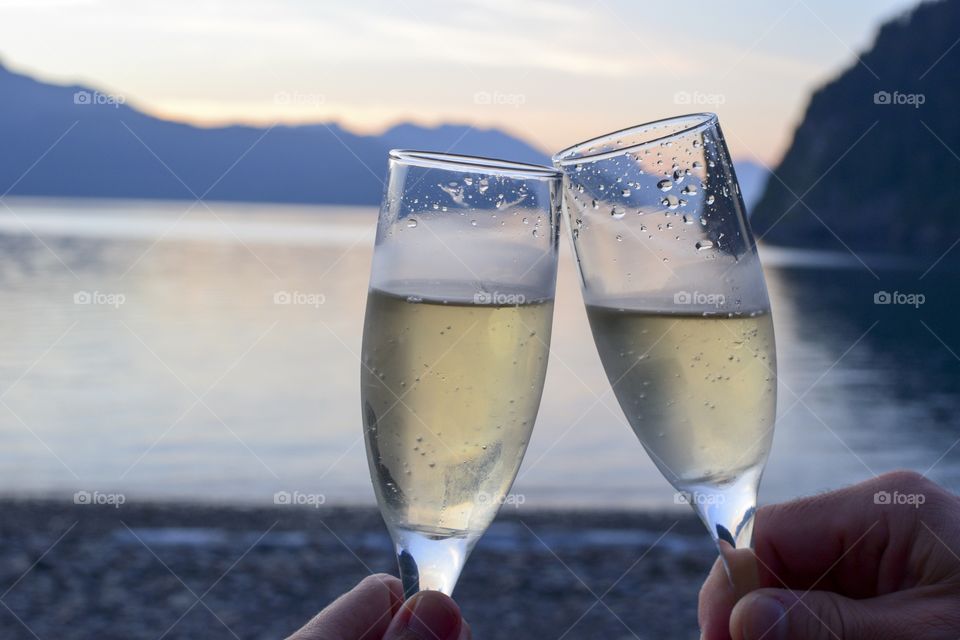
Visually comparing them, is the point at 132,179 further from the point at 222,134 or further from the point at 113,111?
the point at 222,134

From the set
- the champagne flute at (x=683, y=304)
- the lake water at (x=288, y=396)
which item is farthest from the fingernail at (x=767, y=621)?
the lake water at (x=288, y=396)

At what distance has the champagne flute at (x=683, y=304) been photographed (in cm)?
175

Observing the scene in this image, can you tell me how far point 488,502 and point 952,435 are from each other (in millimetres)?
17014

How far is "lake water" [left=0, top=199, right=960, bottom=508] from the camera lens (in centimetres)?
1303

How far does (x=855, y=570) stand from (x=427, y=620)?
1057 millimetres

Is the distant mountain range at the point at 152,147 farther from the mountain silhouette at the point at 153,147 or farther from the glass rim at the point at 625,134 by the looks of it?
the glass rim at the point at 625,134

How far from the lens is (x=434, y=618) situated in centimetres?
161

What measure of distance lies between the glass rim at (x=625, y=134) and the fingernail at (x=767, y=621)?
0.78 metres

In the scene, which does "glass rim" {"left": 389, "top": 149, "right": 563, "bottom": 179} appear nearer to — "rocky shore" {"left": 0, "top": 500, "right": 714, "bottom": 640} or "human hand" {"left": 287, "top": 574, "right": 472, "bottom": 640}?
"human hand" {"left": 287, "top": 574, "right": 472, "bottom": 640}

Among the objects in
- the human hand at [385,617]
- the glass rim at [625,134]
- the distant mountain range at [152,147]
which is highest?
the glass rim at [625,134]

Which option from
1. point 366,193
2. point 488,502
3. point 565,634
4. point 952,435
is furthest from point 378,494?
point 366,193

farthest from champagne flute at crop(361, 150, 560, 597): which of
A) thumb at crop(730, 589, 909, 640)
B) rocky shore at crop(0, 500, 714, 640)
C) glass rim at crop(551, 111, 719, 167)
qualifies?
rocky shore at crop(0, 500, 714, 640)

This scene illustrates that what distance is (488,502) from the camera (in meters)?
1.70

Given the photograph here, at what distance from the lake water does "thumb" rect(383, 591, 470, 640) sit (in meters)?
2.19
